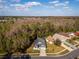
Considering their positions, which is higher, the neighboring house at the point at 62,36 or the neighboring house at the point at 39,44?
the neighboring house at the point at 62,36

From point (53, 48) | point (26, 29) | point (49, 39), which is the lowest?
point (53, 48)

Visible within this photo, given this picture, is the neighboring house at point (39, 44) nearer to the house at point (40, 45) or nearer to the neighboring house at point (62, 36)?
the house at point (40, 45)

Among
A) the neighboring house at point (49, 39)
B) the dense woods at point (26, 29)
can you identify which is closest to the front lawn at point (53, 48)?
the neighboring house at point (49, 39)

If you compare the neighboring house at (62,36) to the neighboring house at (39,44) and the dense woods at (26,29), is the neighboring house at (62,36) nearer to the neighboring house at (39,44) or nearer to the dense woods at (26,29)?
the dense woods at (26,29)

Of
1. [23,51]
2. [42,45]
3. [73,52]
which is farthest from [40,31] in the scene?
[73,52]

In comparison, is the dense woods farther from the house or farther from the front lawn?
the front lawn

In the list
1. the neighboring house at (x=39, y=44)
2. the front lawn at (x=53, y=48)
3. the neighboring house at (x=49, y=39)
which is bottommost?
the front lawn at (x=53, y=48)

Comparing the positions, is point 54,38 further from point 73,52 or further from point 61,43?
point 73,52

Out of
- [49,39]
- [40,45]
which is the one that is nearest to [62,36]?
[49,39]

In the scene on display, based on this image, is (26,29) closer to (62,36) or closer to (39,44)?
(39,44)
